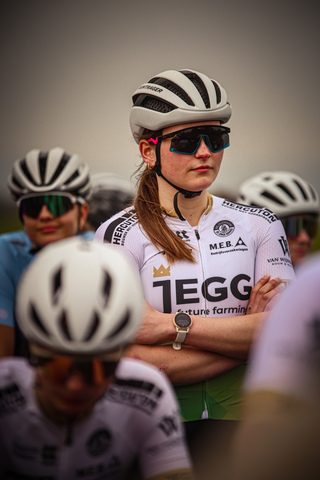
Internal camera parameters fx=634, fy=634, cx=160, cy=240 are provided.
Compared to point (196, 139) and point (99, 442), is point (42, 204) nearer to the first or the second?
point (196, 139)

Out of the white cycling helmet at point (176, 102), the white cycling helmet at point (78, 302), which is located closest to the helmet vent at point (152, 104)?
the white cycling helmet at point (176, 102)

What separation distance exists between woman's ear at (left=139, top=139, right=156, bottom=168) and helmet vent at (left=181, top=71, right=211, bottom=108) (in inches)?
18.0

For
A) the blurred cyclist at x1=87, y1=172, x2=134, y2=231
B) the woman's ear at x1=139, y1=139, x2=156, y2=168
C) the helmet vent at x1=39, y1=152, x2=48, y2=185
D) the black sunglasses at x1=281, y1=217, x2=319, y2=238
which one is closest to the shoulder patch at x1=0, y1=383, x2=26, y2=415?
the woman's ear at x1=139, y1=139, x2=156, y2=168

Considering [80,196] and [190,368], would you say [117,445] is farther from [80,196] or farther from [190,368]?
[80,196]

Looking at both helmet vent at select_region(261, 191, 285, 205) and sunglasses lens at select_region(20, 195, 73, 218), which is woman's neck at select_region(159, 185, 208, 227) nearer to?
sunglasses lens at select_region(20, 195, 73, 218)

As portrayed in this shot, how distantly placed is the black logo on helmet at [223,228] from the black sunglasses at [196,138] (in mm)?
476

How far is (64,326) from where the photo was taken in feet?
7.59

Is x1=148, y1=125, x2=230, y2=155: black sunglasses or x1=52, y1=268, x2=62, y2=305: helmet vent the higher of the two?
x1=148, y1=125, x2=230, y2=155: black sunglasses

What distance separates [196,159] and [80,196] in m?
2.04

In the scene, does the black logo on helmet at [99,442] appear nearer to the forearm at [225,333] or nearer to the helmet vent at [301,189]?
the forearm at [225,333]

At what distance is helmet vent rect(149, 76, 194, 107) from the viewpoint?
3972 millimetres

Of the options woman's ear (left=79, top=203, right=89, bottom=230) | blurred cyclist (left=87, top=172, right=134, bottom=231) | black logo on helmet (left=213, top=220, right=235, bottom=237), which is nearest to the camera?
black logo on helmet (left=213, top=220, right=235, bottom=237)

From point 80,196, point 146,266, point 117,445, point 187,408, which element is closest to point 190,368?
point 187,408

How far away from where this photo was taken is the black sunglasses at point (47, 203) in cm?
537
